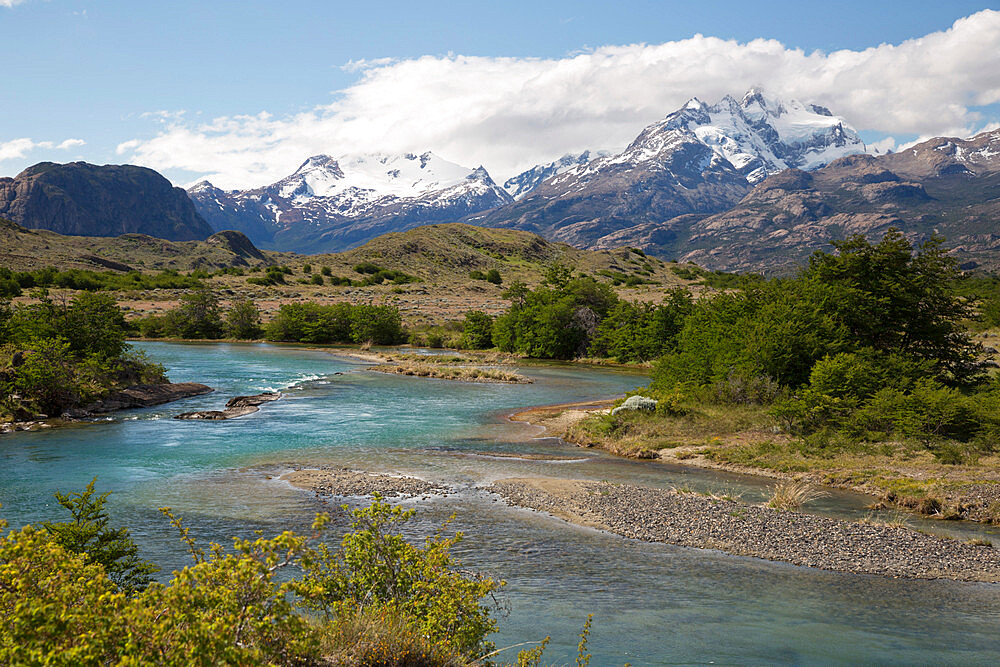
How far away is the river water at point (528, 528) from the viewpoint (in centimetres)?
1241

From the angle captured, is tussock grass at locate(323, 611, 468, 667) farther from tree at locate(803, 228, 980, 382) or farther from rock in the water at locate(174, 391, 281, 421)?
tree at locate(803, 228, 980, 382)

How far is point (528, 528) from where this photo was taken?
1866cm

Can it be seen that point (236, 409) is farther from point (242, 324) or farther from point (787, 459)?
point (242, 324)

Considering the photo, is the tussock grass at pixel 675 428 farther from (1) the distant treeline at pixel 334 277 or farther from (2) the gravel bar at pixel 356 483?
(1) the distant treeline at pixel 334 277

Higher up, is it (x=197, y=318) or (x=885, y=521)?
(x=197, y=318)

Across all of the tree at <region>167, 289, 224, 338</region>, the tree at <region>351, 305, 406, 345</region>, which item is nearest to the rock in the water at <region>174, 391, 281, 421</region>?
the tree at <region>351, 305, 406, 345</region>

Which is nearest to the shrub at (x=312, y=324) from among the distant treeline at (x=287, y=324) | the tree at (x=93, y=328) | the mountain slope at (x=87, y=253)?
the distant treeline at (x=287, y=324)

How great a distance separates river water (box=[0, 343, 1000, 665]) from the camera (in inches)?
488

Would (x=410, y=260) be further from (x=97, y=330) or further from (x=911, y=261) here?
(x=911, y=261)

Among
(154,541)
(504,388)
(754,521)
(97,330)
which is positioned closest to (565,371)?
(504,388)

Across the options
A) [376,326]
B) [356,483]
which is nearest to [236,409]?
[356,483]

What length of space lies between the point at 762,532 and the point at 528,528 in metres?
6.39

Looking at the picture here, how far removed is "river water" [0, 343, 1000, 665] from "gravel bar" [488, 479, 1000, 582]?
24.5 inches

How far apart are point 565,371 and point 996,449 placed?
40.0 meters
